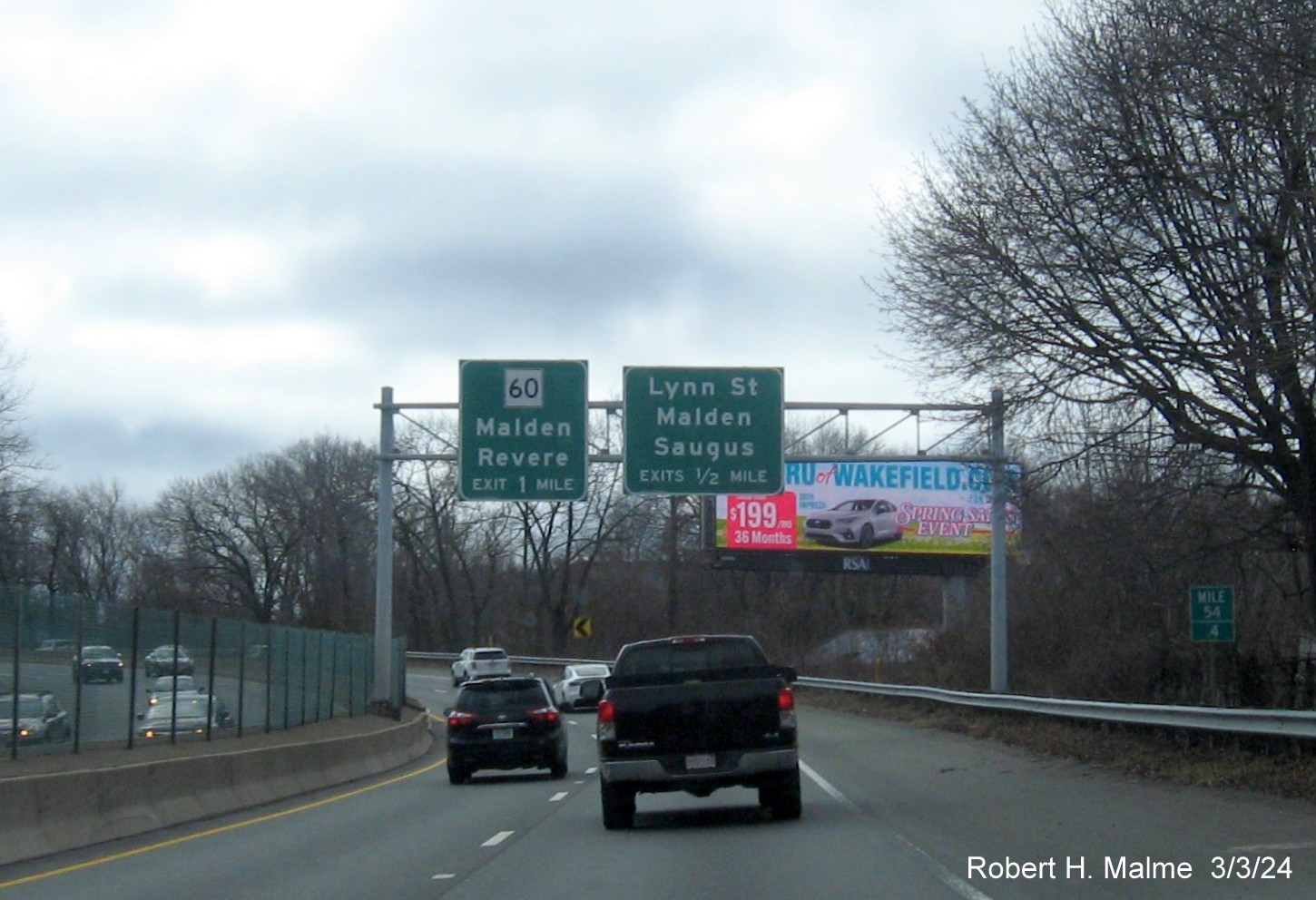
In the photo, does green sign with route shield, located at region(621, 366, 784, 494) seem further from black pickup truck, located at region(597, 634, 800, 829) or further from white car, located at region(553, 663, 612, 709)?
white car, located at region(553, 663, 612, 709)

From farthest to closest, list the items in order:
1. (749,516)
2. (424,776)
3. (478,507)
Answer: (478,507) < (749,516) < (424,776)

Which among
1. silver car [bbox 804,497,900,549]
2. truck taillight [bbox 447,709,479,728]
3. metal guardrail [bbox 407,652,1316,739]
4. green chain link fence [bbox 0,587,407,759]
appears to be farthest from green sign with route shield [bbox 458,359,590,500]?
silver car [bbox 804,497,900,549]

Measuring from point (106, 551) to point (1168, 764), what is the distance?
83185mm

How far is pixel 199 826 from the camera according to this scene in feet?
58.6

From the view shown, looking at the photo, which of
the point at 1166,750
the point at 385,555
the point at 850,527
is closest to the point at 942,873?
the point at 1166,750

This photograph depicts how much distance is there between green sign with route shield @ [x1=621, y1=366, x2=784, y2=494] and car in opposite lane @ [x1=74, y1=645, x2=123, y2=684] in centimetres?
1008

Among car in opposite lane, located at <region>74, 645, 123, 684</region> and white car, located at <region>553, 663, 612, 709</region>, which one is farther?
white car, located at <region>553, 663, 612, 709</region>

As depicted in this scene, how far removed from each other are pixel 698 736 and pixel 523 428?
12998mm

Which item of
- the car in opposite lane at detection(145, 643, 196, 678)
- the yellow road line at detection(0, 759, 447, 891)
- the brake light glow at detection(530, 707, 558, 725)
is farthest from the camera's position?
the brake light glow at detection(530, 707, 558, 725)

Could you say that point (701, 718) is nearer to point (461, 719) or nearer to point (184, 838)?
point (184, 838)

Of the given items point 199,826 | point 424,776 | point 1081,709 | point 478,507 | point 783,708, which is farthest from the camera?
point 478,507

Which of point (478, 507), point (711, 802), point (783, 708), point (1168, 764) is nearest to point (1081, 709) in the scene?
point (1168, 764)

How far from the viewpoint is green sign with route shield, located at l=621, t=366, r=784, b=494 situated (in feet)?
91.4

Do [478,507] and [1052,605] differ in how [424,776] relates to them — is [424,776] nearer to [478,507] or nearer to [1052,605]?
[1052,605]
